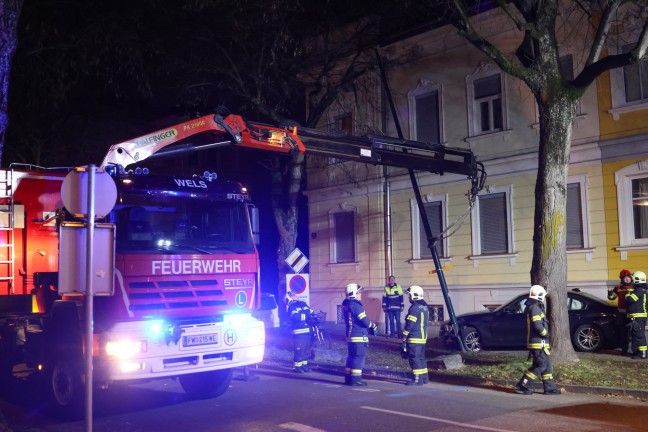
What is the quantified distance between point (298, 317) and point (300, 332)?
0.29 m

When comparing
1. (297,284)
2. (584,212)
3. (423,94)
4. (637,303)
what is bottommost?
(637,303)

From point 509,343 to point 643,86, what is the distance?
728 cm

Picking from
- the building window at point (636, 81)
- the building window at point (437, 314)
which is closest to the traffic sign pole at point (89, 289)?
the building window at point (636, 81)

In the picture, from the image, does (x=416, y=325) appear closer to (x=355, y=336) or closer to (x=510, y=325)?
(x=355, y=336)

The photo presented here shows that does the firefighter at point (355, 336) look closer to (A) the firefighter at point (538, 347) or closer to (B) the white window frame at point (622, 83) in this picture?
(A) the firefighter at point (538, 347)

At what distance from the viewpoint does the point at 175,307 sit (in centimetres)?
923

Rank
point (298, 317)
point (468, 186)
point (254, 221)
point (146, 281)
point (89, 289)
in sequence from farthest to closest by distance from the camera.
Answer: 1. point (468, 186)
2. point (298, 317)
3. point (254, 221)
4. point (146, 281)
5. point (89, 289)

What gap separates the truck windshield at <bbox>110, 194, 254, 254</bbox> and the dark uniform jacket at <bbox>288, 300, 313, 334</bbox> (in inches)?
119

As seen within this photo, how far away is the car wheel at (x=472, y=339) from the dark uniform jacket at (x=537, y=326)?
5.43 metres

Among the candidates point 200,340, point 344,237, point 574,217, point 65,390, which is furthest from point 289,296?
point 344,237

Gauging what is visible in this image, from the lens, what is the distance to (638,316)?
13750 mm

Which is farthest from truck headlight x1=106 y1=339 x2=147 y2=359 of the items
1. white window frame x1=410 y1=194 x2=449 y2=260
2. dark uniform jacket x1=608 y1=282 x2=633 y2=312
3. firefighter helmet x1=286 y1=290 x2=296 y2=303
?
white window frame x1=410 y1=194 x2=449 y2=260

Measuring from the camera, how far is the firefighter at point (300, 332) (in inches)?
506

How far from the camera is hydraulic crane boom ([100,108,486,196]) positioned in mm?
10219
